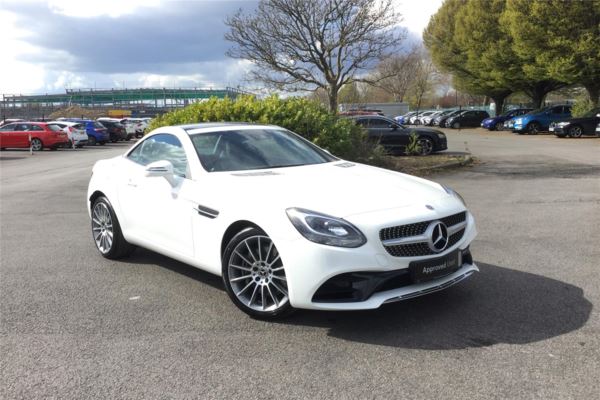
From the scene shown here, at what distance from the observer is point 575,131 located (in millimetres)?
28000

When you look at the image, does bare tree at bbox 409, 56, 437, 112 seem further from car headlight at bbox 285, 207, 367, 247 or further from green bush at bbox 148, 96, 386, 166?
car headlight at bbox 285, 207, 367, 247

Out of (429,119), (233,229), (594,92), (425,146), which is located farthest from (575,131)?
(233,229)

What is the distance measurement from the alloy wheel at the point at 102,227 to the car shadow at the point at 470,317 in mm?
1703

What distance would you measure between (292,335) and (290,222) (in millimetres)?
827

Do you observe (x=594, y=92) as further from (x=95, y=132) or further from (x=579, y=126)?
(x=95, y=132)

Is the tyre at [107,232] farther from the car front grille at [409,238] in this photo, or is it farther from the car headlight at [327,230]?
the car front grille at [409,238]

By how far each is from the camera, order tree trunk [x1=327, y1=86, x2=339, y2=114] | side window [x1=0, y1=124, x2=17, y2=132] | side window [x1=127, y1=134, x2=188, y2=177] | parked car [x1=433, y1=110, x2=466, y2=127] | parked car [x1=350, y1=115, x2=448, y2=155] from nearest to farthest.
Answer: side window [x1=127, y1=134, x2=188, y2=177] < parked car [x1=350, y1=115, x2=448, y2=155] < tree trunk [x1=327, y1=86, x2=339, y2=114] < side window [x1=0, y1=124, x2=17, y2=132] < parked car [x1=433, y1=110, x2=466, y2=127]

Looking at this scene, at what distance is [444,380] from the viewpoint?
10.8ft

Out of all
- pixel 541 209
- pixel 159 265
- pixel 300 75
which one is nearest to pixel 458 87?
pixel 300 75

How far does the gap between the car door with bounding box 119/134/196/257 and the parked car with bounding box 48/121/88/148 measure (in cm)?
2577

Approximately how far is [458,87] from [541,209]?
45.3 m

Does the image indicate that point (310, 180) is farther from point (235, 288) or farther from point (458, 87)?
point (458, 87)

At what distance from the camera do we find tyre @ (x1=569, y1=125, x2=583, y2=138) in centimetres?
2789

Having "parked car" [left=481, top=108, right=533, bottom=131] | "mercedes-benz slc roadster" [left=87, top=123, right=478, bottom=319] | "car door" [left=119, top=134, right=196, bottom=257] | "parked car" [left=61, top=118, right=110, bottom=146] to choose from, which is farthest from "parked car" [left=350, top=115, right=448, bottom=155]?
"parked car" [left=481, top=108, right=533, bottom=131]
